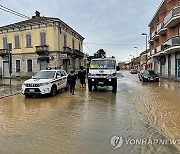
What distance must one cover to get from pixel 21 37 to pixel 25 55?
3082 mm

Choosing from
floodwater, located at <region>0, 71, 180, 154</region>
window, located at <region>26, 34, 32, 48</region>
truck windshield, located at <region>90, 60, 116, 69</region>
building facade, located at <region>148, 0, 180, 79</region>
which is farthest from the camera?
window, located at <region>26, 34, 32, 48</region>

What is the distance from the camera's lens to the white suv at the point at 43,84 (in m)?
12.3

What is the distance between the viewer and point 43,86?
12328 mm

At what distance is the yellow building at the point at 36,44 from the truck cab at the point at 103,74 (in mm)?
18145

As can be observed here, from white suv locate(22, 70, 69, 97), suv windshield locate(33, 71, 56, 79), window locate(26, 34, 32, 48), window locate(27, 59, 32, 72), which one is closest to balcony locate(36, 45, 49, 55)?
window locate(26, 34, 32, 48)

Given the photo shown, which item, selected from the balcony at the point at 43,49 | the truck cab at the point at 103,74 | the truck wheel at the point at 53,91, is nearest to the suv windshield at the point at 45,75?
the truck wheel at the point at 53,91

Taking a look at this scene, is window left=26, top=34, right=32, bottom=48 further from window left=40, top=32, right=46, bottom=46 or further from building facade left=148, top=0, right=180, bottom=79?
building facade left=148, top=0, right=180, bottom=79

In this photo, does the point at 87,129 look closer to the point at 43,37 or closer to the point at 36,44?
the point at 43,37

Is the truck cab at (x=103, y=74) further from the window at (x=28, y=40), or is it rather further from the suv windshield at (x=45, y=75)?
the window at (x=28, y=40)

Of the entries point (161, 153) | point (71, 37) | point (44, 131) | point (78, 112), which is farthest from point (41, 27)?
point (161, 153)

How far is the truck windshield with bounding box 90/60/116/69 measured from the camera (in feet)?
51.0

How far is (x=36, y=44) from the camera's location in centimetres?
3459

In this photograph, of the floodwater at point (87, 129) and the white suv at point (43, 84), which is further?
the white suv at point (43, 84)

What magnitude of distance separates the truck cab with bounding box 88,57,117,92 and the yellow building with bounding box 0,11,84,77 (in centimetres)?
1814
